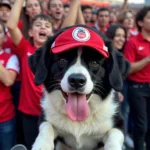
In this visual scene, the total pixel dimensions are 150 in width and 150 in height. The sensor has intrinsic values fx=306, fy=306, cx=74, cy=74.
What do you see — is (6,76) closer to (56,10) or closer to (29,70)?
(29,70)


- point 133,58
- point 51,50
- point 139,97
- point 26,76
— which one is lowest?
point 139,97

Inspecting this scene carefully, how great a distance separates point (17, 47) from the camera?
333 cm

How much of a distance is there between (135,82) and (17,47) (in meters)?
1.76

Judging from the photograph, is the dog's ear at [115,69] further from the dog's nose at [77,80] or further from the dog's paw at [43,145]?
the dog's paw at [43,145]

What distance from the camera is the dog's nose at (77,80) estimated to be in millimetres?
2061

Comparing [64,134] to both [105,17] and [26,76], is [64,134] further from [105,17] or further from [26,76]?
[105,17]

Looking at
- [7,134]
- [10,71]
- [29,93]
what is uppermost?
[10,71]

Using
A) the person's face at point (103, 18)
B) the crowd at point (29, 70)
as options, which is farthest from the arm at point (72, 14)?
the person's face at point (103, 18)

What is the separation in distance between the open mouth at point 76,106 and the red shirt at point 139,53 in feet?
6.85

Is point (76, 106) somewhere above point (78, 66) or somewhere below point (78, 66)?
below

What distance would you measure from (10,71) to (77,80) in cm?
142

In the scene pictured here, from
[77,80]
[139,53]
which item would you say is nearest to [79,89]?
[77,80]

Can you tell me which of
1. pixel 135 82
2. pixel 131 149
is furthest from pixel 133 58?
pixel 131 149

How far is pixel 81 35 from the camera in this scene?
2057 millimetres
